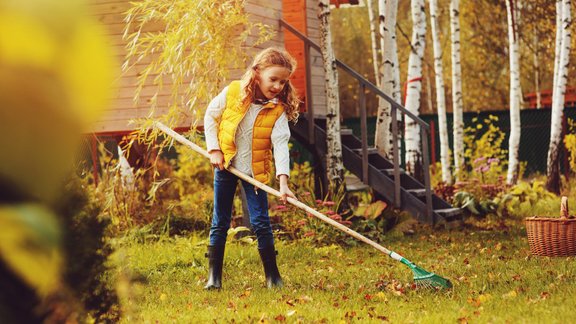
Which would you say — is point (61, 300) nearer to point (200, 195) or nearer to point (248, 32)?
point (248, 32)

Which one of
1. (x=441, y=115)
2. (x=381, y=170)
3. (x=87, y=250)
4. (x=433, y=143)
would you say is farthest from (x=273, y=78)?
(x=433, y=143)

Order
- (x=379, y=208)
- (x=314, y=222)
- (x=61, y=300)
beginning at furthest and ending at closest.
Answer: (x=379, y=208) < (x=314, y=222) < (x=61, y=300)

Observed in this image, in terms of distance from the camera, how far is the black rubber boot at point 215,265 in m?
5.70

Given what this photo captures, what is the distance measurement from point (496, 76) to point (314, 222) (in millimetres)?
19559

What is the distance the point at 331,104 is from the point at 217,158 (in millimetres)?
3583

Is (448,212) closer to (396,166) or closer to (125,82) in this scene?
(396,166)

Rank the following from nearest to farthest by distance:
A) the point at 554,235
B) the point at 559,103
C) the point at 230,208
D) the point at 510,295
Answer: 1. the point at 510,295
2. the point at 230,208
3. the point at 554,235
4. the point at 559,103

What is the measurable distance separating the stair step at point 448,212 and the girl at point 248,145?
13.3 feet

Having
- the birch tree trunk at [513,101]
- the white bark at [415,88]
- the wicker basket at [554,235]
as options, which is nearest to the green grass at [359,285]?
the wicker basket at [554,235]

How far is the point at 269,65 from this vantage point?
17.6 ft

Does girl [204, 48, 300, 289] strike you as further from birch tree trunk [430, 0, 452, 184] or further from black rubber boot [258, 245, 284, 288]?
birch tree trunk [430, 0, 452, 184]

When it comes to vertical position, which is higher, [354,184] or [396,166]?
[396,166]

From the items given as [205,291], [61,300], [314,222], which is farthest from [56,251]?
[314,222]

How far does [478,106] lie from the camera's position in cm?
2623
